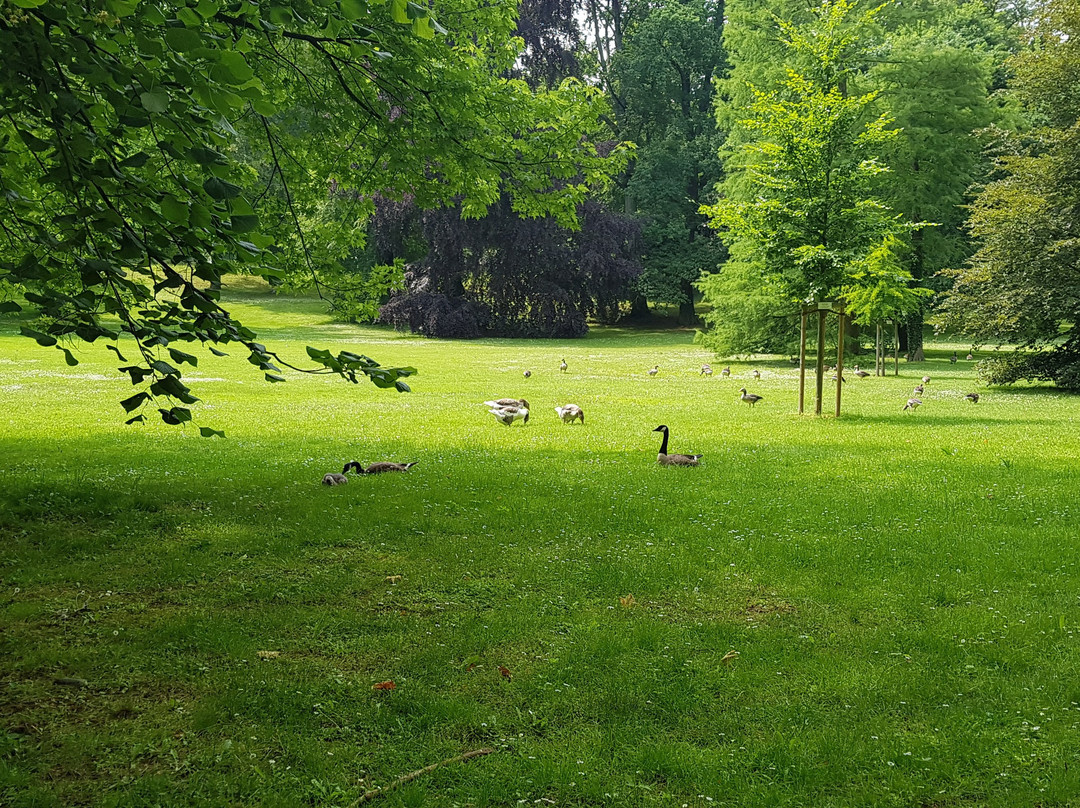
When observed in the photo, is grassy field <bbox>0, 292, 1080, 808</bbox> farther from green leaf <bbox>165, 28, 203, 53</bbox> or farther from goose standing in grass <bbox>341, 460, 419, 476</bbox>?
green leaf <bbox>165, 28, 203, 53</bbox>

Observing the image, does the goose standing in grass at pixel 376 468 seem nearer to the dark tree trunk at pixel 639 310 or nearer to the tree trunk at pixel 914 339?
the tree trunk at pixel 914 339

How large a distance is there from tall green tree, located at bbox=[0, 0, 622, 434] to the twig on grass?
198cm

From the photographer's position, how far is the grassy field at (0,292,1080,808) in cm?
432

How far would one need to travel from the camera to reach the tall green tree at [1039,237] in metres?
24.5

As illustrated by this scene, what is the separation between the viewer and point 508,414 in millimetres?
15961

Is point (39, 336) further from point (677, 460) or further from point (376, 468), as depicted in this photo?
point (677, 460)

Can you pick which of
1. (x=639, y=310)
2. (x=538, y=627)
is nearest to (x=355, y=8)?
(x=538, y=627)

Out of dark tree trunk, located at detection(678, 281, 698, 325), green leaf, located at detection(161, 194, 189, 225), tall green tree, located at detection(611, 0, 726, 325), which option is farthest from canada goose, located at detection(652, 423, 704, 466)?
dark tree trunk, located at detection(678, 281, 698, 325)

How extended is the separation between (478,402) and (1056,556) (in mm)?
14217

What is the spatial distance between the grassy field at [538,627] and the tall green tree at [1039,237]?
13760 millimetres

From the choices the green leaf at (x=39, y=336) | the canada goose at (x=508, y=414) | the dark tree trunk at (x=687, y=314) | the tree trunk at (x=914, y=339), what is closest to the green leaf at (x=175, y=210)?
the green leaf at (x=39, y=336)

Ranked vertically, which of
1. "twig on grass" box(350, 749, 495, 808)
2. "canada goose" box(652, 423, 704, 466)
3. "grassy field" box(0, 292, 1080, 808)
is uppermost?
"canada goose" box(652, 423, 704, 466)

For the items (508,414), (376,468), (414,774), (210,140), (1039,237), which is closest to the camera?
(414,774)

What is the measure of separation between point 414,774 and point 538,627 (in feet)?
6.59
